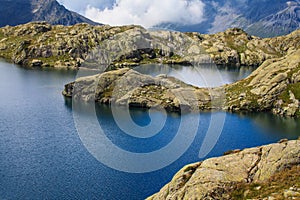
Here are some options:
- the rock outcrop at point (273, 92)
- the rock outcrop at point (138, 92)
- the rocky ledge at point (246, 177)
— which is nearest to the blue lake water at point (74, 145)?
the rock outcrop at point (273, 92)

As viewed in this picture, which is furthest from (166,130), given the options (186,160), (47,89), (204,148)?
(47,89)

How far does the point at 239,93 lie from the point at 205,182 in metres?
105

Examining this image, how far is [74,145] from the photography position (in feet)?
303

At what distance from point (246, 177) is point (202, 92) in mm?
104464

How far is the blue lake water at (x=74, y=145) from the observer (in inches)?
2667

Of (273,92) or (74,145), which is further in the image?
(273,92)


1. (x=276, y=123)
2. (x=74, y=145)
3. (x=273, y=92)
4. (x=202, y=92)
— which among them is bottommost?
(x=74, y=145)

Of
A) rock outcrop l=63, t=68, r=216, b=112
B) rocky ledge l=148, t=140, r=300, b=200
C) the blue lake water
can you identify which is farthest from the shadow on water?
rocky ledge l=148, t=140, r=300, b=200

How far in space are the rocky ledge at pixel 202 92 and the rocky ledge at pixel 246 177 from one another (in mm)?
85059

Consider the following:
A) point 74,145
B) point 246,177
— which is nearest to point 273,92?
point 74,145

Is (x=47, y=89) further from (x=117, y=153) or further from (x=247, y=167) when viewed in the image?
(x=247, y=167)

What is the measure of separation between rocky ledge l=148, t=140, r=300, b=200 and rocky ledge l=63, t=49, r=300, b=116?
85059 millimetres

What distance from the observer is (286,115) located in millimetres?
126562

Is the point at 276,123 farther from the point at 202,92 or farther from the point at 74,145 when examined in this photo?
the point at 74,145
